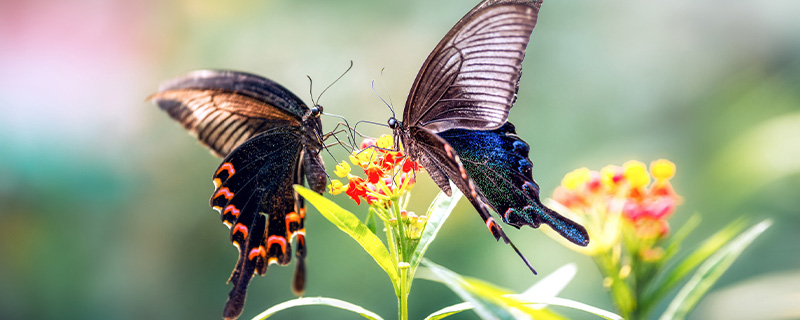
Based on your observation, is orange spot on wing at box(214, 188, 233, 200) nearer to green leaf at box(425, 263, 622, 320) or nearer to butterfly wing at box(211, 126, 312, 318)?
butterfly wing at box(211, 126, 312, 318)

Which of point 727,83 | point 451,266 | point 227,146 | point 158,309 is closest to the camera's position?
point 227,146

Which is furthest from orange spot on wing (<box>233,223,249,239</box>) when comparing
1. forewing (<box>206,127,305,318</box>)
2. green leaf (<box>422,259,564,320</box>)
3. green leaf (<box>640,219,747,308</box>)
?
green leaf (<box>640,219,747,308</box>)

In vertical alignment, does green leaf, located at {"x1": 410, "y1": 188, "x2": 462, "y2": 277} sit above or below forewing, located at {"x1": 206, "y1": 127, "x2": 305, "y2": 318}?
below

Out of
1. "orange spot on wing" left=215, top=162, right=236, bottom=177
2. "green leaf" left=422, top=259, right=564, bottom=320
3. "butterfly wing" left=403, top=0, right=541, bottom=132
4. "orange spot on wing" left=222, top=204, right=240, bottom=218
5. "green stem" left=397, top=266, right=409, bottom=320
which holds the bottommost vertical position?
"green leaf" left=422, top=259, right=564, bottom=320

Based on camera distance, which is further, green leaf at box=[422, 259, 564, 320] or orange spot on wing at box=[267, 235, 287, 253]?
orange spot on wing at box=[267, 235, 287, 253]

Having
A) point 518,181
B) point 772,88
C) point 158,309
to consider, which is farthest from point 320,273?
point 772,88

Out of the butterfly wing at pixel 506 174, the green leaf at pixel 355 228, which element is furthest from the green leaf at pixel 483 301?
the butterfly wing at pixel 506 174

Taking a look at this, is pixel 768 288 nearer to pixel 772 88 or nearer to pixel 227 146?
pixel 227 146
